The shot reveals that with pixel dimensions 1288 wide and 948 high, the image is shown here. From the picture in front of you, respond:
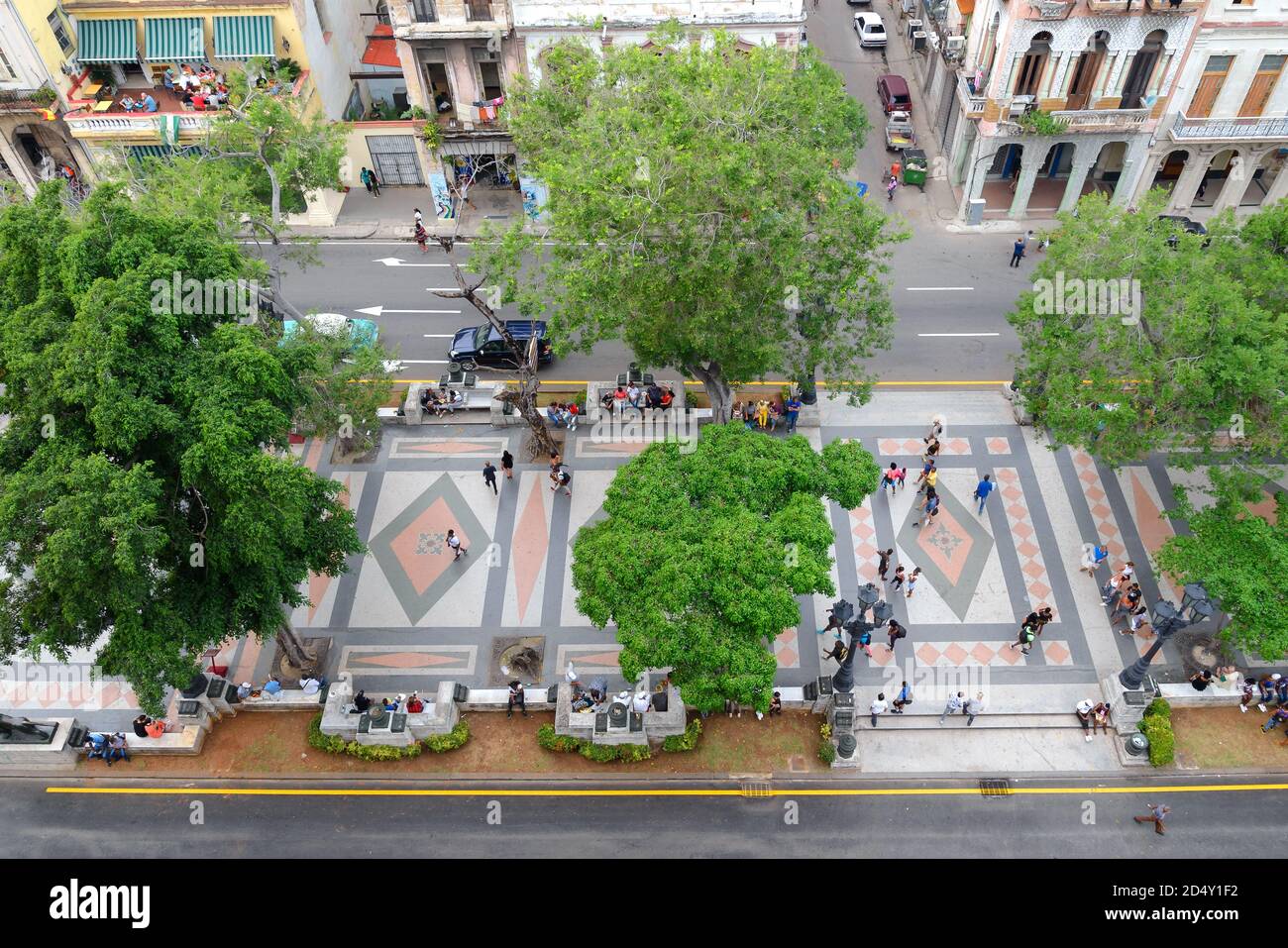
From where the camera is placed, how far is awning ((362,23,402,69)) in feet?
169

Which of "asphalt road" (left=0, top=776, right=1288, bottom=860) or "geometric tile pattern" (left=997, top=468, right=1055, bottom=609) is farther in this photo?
"geometric tile pattern" (left=997, top=468, right=1055, bottom=609)

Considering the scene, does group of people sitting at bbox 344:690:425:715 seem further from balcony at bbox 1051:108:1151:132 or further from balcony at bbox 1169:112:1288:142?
balcony at bbox 1169:112:1288:142

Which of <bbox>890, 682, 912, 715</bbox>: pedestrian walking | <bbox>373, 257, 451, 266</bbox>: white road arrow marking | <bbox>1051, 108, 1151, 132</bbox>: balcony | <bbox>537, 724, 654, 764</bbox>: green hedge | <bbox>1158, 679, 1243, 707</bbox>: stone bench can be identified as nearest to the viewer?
<bbox>537, 724, 654, 764</bbox>: green hedge

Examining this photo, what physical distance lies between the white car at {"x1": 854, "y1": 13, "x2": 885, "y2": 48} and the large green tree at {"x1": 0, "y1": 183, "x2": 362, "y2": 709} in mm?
48438

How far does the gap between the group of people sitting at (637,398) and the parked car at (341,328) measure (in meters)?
9.93

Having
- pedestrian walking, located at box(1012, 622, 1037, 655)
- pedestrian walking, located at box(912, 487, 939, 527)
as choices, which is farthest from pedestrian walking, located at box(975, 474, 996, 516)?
pedestrian walking, located at box(1012, 622, 1037, 655)

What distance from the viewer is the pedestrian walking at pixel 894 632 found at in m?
30.4

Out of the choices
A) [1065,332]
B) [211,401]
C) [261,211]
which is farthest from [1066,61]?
[211,401]

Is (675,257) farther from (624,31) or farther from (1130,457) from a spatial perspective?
(624,31)

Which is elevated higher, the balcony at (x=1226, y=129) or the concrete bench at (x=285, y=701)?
the balcony at (x=1226, y=129)

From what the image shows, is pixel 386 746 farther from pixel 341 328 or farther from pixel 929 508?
pixel 929 508

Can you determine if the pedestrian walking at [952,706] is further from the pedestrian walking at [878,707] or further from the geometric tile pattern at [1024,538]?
the geometric tile pattern at [1024,538]

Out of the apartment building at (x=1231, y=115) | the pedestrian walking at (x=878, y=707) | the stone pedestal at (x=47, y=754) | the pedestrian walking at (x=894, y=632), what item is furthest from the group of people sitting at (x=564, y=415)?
the apartment building at (x=1231, y=115)

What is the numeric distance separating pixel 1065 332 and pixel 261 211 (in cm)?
3005
